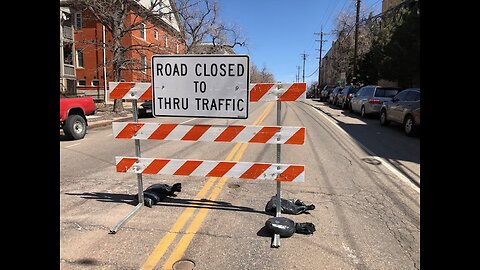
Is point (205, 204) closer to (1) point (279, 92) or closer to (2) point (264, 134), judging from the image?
(2) point (264, 134)

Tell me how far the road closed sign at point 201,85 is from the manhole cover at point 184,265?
5.73 ft

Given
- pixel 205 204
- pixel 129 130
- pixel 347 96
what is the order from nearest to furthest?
pixel 129 130 → pixel 205 204 → pixel 347 96

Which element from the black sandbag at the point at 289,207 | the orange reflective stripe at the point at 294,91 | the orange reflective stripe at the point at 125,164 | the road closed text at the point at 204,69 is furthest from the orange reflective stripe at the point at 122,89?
the black sandbag at the point at 289,207

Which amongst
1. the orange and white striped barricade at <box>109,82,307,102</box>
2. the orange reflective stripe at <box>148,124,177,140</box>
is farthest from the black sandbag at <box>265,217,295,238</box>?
the orange reflective stripe at <box>148,124,177,140</box>

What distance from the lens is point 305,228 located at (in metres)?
4.02

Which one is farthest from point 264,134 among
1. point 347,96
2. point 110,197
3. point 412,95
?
point 347,96

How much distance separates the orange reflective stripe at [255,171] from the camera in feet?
14.5

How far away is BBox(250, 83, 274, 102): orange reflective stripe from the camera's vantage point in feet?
14.1

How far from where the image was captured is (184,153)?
866cm

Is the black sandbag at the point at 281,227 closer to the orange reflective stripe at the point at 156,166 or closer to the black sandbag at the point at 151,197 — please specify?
the orange reflective stripe at the point at 156,166

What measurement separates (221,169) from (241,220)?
0.70 meters

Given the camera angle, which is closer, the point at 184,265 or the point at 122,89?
the point at 184,265
